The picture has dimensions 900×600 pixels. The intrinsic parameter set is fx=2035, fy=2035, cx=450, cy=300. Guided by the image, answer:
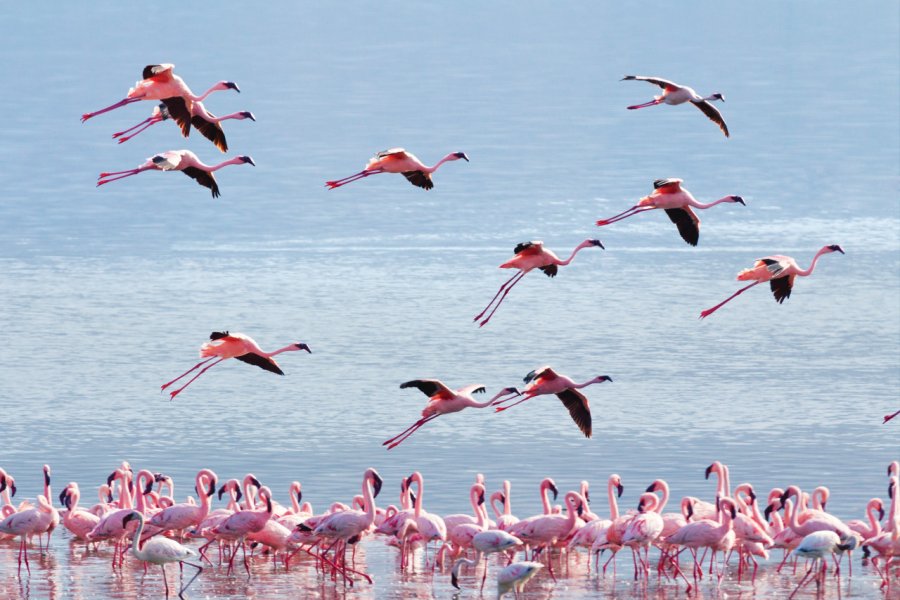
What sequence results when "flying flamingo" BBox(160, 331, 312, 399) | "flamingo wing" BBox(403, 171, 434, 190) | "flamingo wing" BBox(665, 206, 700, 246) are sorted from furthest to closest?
"flamingo wing" BBox(665, 206, 700, 246) → "flamingo wing" BBox(403, 171, 434, 190) → "flying flamingo" BBox(160, 331, 312, 399)

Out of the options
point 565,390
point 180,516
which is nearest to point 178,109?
point 180,516

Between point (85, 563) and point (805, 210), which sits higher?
point (805, 210)

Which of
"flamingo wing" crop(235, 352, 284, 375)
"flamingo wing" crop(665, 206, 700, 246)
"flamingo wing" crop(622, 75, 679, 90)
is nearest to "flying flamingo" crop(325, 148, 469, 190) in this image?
"flamingo wing" crop(235, 352, 284, 375)

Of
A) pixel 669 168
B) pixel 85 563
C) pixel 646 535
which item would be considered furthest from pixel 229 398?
pixel 669 168

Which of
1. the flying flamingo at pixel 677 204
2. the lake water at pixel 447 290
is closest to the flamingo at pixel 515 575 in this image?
the lake water at pixel 447 290

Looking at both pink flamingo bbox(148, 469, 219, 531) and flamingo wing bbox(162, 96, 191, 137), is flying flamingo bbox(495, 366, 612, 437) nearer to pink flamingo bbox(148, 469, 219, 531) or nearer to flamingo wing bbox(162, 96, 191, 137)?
pink flamingo bbox(148, 469, 219, 531)

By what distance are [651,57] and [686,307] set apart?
4618cm

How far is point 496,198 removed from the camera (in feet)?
157

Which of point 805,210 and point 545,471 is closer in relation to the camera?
→ point 545,471

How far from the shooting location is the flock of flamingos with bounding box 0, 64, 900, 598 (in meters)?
16.7

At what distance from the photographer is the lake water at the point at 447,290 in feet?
74.1

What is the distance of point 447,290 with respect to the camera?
34469 millimetres

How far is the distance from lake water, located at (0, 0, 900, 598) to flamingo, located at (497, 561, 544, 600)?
1.01 metres

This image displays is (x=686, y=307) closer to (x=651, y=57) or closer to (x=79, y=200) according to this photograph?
(x=79, y=200)
